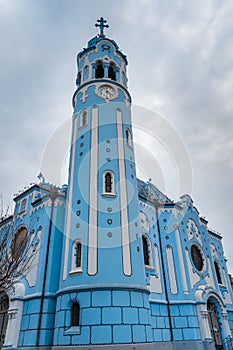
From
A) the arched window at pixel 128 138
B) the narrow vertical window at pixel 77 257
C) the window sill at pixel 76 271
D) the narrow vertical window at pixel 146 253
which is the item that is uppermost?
the arched window at pixel 128 138

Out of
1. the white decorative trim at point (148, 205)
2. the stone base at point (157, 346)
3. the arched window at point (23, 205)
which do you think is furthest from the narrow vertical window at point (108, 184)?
the stone base at point (157, 346)

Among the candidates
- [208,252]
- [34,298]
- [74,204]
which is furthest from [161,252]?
[34,298]

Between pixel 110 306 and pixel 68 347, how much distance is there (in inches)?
107

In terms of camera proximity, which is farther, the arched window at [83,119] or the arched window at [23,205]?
the arched window at [23,205]

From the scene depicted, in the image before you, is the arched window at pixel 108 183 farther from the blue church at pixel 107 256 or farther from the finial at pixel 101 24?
the finial at pixel 101 24

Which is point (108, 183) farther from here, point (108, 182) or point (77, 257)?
point (77, 257)

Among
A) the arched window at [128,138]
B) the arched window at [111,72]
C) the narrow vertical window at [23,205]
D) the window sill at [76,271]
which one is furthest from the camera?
the arched window at [111,72]

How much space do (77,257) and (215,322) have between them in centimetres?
1276

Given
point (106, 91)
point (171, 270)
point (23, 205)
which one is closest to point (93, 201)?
point (23, 205)

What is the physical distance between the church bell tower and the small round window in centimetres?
851

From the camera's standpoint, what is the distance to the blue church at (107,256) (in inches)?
596

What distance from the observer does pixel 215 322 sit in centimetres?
2220

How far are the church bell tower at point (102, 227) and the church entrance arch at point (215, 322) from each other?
28.2 feet

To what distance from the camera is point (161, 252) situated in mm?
22672
